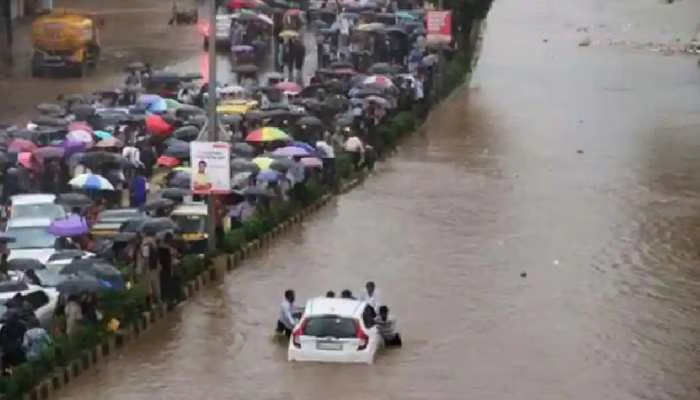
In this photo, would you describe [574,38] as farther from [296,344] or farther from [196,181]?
[296,344]

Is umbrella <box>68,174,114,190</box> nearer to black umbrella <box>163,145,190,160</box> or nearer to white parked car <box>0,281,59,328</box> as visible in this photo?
black umbrella <box>163,145,190,160</box>

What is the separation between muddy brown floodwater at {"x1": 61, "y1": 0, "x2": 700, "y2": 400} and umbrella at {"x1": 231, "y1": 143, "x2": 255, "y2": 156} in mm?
2011

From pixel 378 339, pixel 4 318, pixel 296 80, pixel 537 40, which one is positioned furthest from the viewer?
pixel 537 40

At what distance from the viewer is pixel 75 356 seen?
24.8 metres

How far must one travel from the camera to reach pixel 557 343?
26.7 m

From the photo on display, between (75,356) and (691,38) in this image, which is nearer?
(75,356)

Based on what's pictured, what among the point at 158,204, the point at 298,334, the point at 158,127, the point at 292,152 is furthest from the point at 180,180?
the point at 298,334

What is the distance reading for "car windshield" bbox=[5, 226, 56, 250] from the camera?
30500 millimetres

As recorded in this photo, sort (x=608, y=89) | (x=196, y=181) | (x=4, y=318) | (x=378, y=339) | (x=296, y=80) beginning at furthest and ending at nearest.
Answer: (x=608, y=89), (x=296, y=80), (x=196, y=181), (x=378, y=339), (x=4, y=318)

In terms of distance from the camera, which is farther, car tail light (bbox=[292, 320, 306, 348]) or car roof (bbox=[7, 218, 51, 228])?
car roof (bbox=[7, 218, 51, 228])

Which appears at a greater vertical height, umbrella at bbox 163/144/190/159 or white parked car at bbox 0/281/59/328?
umbrella at bbox 163/144/190/159

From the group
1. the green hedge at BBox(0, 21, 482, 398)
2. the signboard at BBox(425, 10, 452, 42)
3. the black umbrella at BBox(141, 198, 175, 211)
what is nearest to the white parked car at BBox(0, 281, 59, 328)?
the green hedge at BBox(0, 21, 482, 398)

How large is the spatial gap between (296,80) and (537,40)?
2134 cm

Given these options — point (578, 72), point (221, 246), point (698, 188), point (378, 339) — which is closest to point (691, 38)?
point (578, 72)
